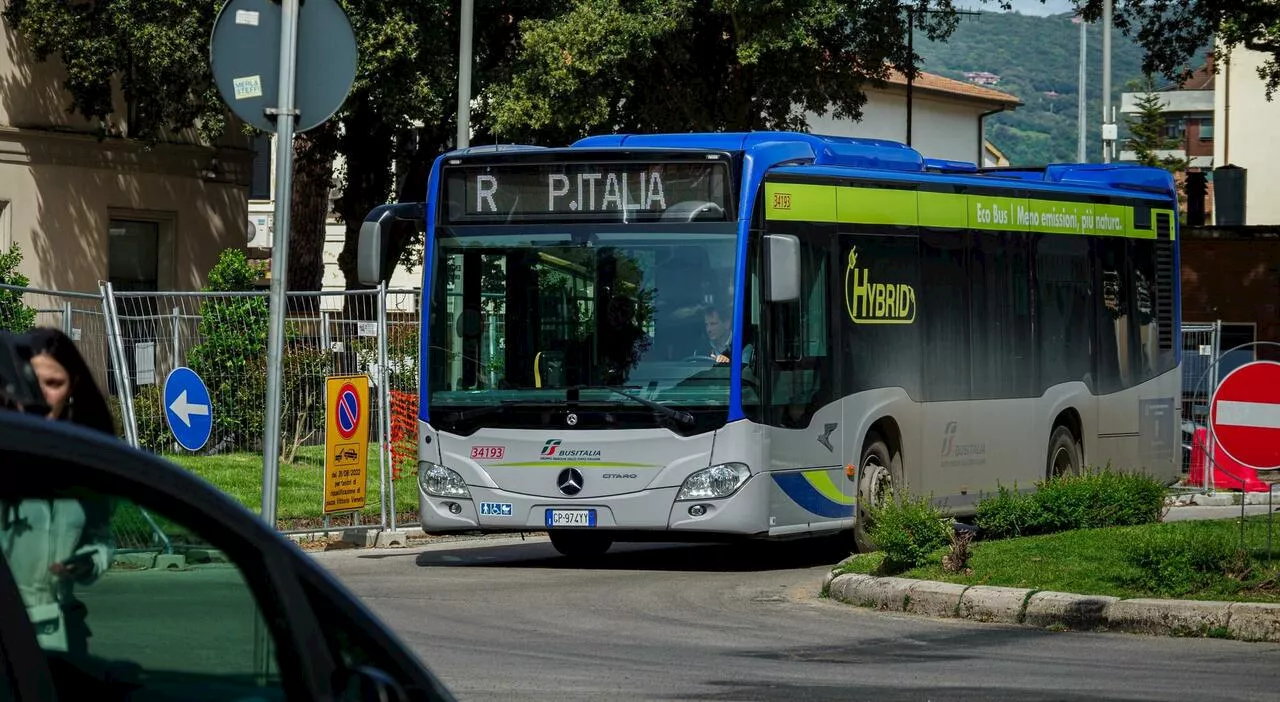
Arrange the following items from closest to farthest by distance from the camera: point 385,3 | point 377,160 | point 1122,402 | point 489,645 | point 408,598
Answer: point 489,645 < point 408,598 < point 1122,402 < point 385,3 < point 377,160

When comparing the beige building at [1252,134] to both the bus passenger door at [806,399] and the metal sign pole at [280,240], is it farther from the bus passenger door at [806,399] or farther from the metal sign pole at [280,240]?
the metal sign pole at [280,240]

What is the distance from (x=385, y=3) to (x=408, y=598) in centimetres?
1912

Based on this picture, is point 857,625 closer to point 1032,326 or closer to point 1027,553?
point 1027,553

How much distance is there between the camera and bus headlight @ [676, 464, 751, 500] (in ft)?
43.4

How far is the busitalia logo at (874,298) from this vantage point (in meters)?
14.5

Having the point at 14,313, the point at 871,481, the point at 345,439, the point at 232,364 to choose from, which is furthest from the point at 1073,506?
the point at 14,313

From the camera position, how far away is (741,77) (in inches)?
1309

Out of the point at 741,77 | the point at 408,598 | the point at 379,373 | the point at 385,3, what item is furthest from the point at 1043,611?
the point at 741,77

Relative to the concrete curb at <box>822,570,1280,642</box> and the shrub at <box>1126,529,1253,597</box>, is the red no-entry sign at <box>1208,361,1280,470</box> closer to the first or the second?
the shrub at <box>1126,529,1253,597</box>

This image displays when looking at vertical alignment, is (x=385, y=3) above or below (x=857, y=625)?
above

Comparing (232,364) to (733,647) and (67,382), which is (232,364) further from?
(67,382)

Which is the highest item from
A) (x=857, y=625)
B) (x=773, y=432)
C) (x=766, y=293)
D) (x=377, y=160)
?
(x=377, y=160)

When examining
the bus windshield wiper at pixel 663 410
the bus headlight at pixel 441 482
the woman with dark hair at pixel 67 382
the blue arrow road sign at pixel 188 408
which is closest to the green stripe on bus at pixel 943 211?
the bus windshield wiper at pixel 663 410

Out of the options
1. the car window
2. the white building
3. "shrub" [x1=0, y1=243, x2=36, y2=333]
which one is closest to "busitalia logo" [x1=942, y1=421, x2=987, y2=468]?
"shrub" [x1=0, y1=243, x2=36, y2=333]
